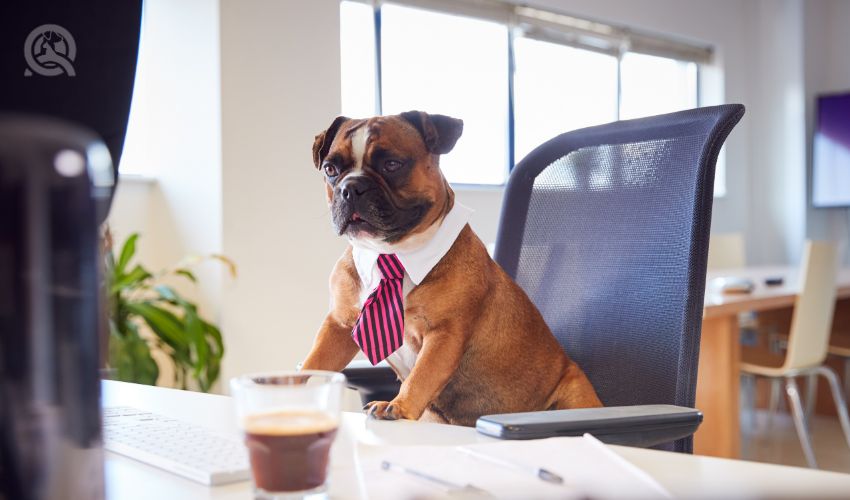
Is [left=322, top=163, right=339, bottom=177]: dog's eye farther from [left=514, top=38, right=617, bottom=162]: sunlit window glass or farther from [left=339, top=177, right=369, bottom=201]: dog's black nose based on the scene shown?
[left=514, top=38, right=617, bottom=162]: sunlit window glass

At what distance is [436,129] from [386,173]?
0.34ft

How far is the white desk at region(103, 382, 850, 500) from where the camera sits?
0.53m

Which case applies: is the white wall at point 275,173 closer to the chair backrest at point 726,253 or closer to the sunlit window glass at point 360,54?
the sunlit window glass at point 360,54

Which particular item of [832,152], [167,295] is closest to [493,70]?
[167,295]

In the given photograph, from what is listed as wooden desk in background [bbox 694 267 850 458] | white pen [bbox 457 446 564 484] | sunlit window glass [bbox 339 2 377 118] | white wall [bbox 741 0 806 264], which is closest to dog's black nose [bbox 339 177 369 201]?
white pen [bbox 457 446 564 484]

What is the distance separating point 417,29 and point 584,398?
375 centimetres

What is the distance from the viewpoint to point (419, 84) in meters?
4.62

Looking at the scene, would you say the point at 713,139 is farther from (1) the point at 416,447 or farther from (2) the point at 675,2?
(2) the point at 675,2

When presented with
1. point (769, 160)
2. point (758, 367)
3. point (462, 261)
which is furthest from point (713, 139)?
point (769, 160)

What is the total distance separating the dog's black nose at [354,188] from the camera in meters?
1.10

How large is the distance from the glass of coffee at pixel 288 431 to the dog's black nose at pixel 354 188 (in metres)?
0.58

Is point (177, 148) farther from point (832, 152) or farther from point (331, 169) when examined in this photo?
point (832, 152)

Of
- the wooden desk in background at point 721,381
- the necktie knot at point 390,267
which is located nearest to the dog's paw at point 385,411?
the necktie knot at point 390,267

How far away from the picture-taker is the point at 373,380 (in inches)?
50.0
